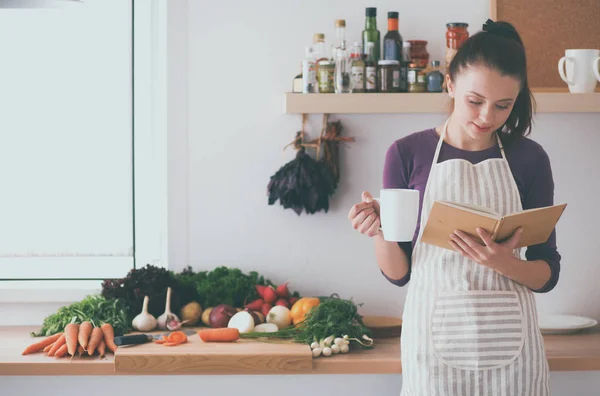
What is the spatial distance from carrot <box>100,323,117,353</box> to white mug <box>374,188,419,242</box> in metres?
1.14

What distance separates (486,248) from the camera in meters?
1.74

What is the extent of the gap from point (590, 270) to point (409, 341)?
122cm

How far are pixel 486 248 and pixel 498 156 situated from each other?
0.94 feet

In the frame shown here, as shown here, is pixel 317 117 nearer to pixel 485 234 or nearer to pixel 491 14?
pixel 491 14

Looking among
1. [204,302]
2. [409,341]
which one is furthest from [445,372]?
[204,302]

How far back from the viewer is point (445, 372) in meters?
1.87

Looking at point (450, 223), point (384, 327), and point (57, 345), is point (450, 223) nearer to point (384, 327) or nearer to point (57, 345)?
point (384, 327)

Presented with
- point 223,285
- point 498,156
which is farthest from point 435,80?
point 223,285

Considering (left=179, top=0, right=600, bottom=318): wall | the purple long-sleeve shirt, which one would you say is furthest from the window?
the purple long-sleeve shirt

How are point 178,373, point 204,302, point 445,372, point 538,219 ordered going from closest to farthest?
point 538,219 < point 445,372 < point 178,373 < point 204,302

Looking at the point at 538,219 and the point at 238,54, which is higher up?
the point at 238,54

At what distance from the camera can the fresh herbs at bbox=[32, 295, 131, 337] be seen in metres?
2.57

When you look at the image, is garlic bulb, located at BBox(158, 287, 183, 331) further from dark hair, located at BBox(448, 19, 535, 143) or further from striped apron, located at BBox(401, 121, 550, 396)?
dark hair, located at BBox(448, 19, 535, 143)

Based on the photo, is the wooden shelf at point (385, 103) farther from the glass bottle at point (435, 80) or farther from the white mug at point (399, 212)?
the white mug at point (399, 212)
